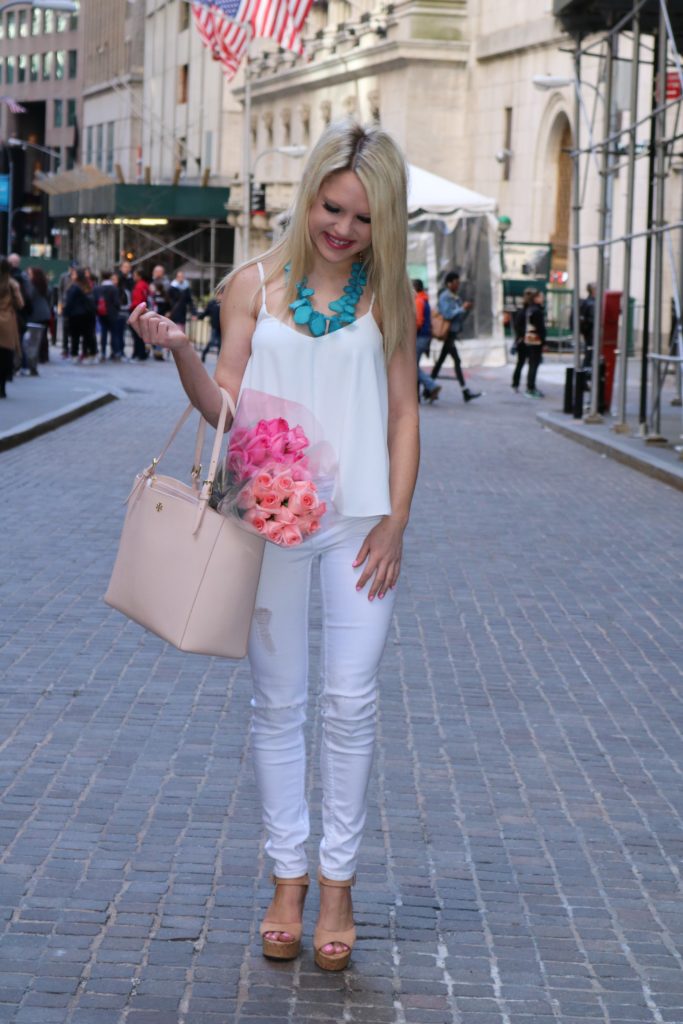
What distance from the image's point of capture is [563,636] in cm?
877

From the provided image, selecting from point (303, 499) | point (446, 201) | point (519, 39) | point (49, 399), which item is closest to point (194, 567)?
point (303, 499)

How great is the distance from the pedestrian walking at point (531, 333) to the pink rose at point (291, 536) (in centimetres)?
2523

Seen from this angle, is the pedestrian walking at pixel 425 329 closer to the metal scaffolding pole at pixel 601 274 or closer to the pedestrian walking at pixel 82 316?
the metal scaffolding pole at pixel 601 274

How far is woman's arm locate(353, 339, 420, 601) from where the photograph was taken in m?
4.13

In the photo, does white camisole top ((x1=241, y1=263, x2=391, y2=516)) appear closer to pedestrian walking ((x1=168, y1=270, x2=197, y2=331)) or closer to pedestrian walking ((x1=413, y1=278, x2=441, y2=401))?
pedestrian walking ((x1=413, y1=278, x2=441, y2=401))

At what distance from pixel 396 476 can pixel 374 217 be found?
0.60m

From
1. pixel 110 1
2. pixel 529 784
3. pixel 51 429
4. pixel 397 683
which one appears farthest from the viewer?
pixel 110 1

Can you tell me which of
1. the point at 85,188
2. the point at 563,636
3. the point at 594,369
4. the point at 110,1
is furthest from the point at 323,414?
the point at 110,1

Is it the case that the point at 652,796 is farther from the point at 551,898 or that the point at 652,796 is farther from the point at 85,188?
the point at 85,188

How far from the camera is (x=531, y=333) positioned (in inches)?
1155

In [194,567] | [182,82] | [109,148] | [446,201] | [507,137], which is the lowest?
[194,567]

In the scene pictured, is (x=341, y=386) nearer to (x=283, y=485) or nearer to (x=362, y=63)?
(x=283, y=485)

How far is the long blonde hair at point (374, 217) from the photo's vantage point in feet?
13.2

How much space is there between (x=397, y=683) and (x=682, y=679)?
49.9 inches
